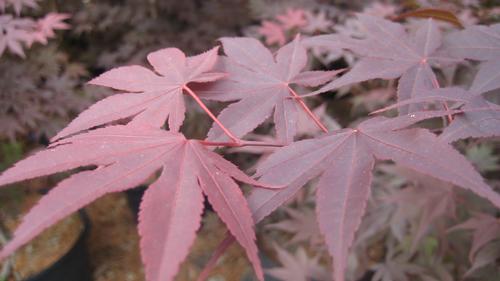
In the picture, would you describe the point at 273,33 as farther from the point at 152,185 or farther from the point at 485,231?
the point at 152,185

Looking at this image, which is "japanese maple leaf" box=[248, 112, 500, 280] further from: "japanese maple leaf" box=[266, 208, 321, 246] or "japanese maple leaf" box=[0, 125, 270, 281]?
"japanese maple leaf" box=[266, 208, 321, 246]

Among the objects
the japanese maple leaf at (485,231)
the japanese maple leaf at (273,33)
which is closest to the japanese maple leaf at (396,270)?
the japanese maple leaf at (485,231)

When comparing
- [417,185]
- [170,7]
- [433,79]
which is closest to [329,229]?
[433,79]

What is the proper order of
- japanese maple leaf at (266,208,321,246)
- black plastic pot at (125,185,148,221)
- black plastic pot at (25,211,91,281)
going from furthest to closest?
1. black plastic pot at (125,185,148,221)
2. black plastic pot at (25,211,91,281)
3. japanese maple leaf at (266,208,321,246)

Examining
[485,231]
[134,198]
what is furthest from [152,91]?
[134,198]

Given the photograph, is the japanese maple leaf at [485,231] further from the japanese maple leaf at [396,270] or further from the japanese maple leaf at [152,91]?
the japanese maple leaf at [152,91]

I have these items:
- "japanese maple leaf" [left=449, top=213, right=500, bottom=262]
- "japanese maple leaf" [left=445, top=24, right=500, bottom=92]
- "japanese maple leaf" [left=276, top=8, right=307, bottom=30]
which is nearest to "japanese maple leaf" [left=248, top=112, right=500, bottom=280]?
"japanese maple leaf" [left=445, top=24, right=500, bottom=92]

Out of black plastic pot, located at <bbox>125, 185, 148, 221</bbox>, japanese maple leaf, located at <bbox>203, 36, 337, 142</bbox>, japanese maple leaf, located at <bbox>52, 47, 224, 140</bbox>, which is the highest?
japanese maple leaf, located at <bbox>52, 47, 224, 140</bbox>
